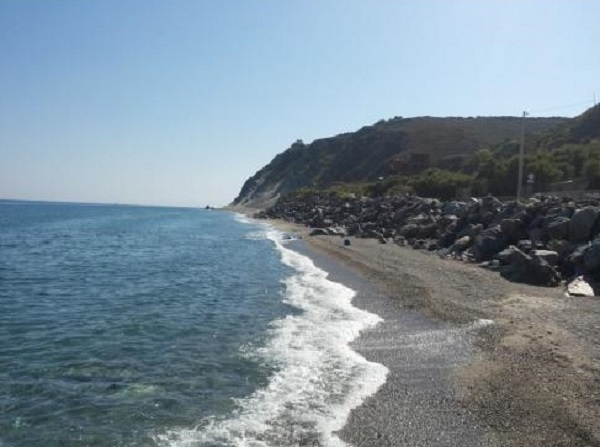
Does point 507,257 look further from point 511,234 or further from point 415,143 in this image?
point 415,143

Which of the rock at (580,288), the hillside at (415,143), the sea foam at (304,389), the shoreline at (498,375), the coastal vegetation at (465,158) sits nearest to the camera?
the sea foam at (304,389)

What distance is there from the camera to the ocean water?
34.9 ft

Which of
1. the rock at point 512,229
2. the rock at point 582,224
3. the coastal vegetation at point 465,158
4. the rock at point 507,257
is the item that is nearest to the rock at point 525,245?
the rock at point 507,257

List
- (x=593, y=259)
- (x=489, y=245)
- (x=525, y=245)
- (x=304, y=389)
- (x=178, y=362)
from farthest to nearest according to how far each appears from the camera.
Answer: (x=489, y=245) < (x=525, y=245) < (x=593, y=259) < (x=178, y=362) < (x=304, y=389)

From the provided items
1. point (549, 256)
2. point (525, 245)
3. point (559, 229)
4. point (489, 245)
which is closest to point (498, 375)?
→ point (549, 256)

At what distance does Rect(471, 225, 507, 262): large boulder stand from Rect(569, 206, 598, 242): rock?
15.2 ft

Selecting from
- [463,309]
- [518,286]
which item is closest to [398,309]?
[463,309]

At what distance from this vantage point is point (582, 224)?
29734 millimetres

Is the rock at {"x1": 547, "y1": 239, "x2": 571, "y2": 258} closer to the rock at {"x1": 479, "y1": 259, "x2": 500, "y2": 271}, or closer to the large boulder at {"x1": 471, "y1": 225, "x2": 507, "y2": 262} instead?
the rock at {"x1": 479, "y1": 259, "x2": 500, "y2": 271}

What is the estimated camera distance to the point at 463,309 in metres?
21.3

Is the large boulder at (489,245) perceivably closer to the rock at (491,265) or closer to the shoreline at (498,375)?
the rock at (491,265)

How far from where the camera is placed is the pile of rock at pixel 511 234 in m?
26.3

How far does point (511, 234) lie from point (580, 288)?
453 inches

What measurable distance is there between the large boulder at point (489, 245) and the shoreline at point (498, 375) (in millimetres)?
7616
